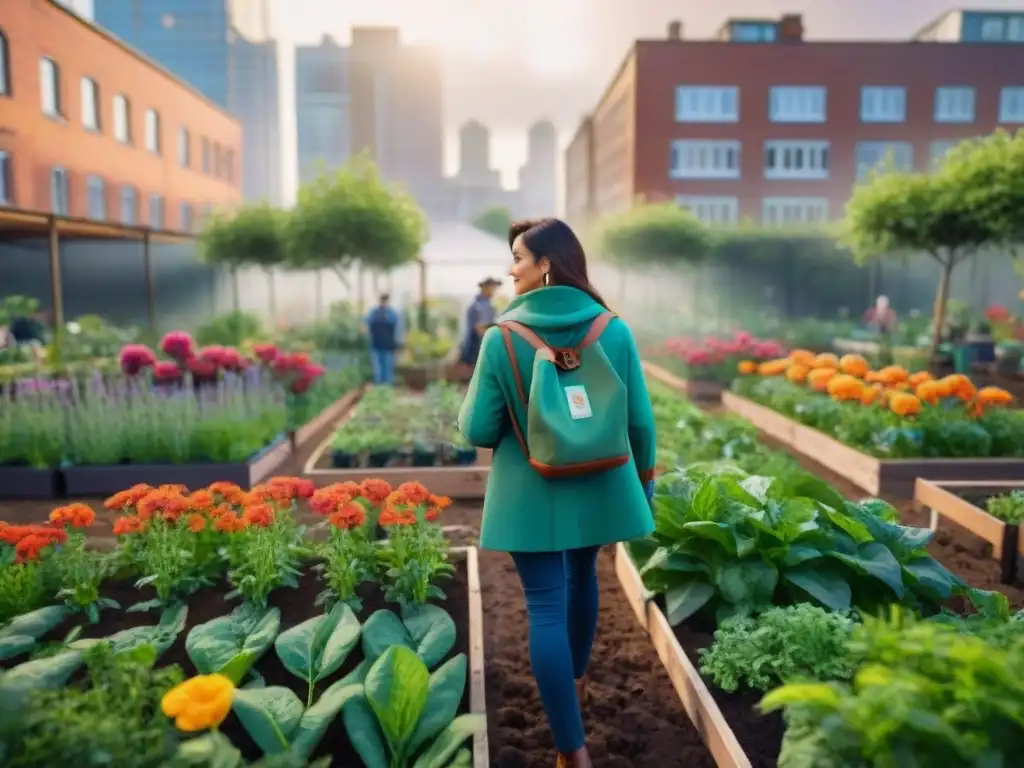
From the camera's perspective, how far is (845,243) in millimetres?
14492

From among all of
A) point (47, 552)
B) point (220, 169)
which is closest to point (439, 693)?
point (47, 552)

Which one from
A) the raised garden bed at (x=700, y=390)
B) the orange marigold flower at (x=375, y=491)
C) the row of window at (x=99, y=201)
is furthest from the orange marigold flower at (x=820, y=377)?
the row of window at (x=99, y=201)

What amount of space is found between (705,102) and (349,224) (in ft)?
79.4

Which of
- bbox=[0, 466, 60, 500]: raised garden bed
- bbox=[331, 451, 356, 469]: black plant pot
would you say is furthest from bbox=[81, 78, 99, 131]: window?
bbox=[331, 451, 356, 469]: black plant pot

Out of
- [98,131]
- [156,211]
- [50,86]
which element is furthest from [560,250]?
[156,211]

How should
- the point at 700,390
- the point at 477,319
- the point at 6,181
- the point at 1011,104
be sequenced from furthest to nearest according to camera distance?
the point at 1011,104 < the point at 6,181 < the point at 477,319 < the point at 700,390

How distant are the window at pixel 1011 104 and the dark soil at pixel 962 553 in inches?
1473

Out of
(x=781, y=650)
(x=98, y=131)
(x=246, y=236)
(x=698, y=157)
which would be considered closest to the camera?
(x=781, y=650)

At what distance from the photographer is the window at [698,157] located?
35375mm

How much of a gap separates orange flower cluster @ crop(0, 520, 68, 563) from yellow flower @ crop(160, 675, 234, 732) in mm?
1520

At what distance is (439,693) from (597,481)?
2.79 ft

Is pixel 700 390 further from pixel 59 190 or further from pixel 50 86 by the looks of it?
pixel 59 190

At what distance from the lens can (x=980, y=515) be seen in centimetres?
475

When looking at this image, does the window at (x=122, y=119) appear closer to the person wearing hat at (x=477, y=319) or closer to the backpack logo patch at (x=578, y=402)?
the person wearing hat at (x=477, y=319)
